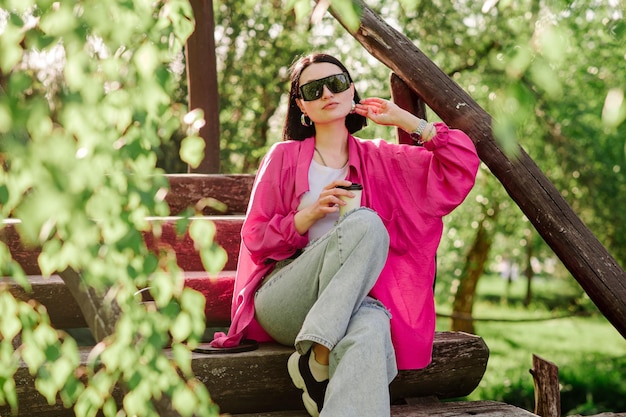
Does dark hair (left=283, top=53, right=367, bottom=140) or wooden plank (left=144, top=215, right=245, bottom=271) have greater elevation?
dark hair (left=283, top=53, right=367, bottom=140)

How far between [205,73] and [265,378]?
3.01 metres

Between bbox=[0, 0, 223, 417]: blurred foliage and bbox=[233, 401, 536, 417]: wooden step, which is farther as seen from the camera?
bbox=[233, 401, 536, 417]: wooden step

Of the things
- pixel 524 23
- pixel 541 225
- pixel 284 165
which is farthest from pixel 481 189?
pixel 284 165

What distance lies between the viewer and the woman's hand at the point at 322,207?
262 cm

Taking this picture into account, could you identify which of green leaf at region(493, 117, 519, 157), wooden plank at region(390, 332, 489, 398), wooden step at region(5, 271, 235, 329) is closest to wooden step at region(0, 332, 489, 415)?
wooden plank at region(390, 332, 489, 398)

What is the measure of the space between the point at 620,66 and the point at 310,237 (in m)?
6.31

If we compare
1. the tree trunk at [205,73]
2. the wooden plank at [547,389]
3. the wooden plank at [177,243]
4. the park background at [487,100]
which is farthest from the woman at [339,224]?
the park background at [487,100]

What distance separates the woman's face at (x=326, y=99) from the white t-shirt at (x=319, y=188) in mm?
186

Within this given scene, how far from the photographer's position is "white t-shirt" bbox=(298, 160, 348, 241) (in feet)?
9.45

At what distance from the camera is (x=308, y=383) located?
8.13 ft

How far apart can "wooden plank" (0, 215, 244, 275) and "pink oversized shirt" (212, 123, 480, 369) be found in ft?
2.06

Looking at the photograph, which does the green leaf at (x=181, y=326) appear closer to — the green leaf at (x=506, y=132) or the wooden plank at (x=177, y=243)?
the green leaf at (x=506, y=132)

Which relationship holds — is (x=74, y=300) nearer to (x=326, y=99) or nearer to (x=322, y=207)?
(x=322, y=207)

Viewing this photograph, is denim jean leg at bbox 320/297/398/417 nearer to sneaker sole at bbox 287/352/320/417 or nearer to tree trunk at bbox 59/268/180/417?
sneaker sole at bbox 287/352/320/417
